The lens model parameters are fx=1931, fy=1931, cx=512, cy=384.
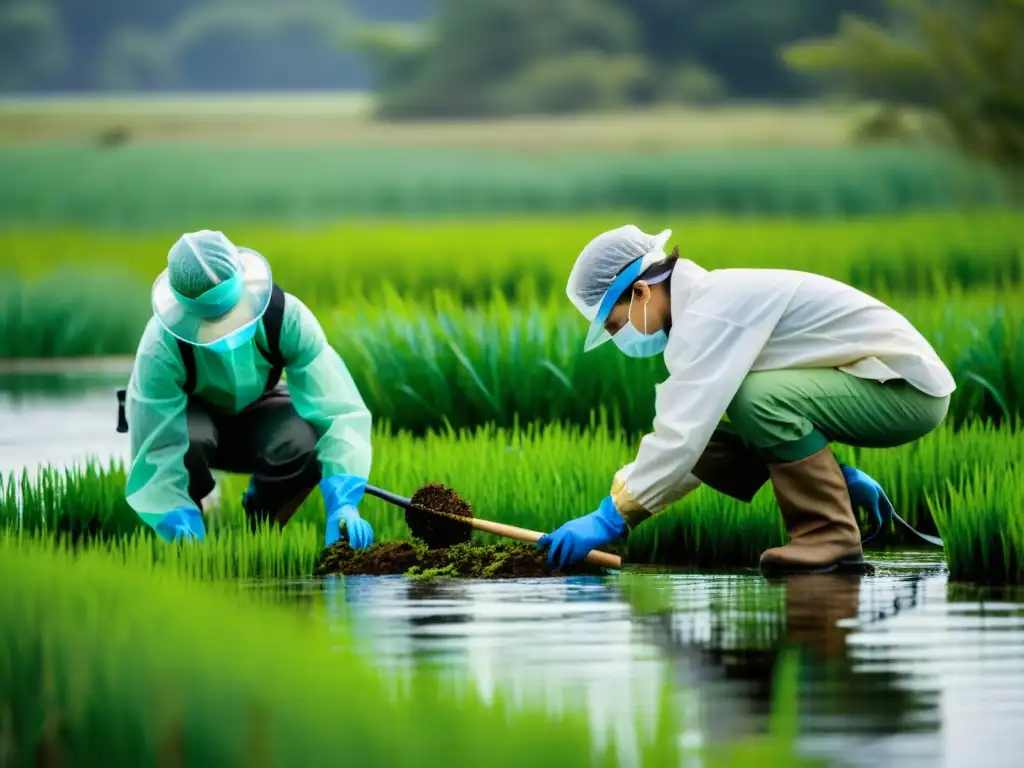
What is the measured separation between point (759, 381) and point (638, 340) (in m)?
0.37

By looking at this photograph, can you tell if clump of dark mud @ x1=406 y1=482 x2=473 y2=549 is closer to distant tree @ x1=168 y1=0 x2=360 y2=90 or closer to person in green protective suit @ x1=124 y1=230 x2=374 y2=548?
person in green protective suit @ x1=124 y1=230 x2=374 y2=548

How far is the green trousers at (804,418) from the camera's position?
5629 mm

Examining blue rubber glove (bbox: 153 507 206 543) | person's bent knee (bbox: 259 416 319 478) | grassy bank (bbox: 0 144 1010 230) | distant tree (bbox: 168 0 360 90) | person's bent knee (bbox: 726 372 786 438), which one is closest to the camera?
person's bent knee (bbox: 726 372 786 438)

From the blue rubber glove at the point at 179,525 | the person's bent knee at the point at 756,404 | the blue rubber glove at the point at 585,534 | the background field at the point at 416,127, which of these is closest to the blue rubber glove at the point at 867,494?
the person's bent knee at the point at 756,404

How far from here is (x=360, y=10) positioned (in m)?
91.0

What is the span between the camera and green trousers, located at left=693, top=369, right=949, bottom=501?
5629 mm

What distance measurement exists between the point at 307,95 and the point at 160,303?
77409mm

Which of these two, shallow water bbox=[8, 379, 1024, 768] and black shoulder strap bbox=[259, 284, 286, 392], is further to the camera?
black shoulder strap bbox=[259, 284, 286, 392]

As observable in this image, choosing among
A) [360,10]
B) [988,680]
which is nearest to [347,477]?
[988,680]

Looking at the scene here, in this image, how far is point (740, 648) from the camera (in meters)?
4.59

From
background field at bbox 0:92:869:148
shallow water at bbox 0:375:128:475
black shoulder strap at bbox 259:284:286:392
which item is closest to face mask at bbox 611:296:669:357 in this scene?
black shoulder strap at bbox 259:284:286:392

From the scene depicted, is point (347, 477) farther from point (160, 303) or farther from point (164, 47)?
point (164, 47)

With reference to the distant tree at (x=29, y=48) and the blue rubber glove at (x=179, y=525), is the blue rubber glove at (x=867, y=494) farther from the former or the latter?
the distant tree at (x=29, y=48)

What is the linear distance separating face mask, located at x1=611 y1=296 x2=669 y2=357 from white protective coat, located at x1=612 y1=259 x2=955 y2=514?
0.11 m
